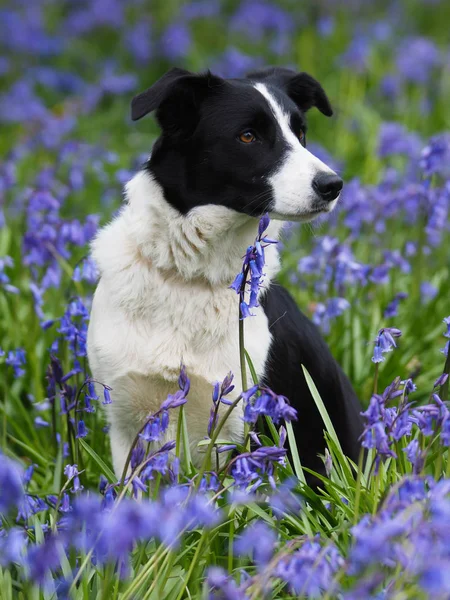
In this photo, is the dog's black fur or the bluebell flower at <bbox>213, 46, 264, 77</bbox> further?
the bluebell flower at <bbox>213, 46, 264, 77</bbox>

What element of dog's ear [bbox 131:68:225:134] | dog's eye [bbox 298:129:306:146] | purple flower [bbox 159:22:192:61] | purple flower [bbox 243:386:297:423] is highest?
purple flower [bbox 159:22:192:61]

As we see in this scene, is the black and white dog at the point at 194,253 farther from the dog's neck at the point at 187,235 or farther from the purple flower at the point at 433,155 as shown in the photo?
the purple flower at the point at 433,155

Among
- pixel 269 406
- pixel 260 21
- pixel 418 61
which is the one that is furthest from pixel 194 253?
pixel 260 21

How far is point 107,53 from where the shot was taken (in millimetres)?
10906

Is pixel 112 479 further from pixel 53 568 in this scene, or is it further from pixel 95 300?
pixel 95 300

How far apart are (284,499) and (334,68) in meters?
7.48

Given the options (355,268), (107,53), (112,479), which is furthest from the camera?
(107,53)

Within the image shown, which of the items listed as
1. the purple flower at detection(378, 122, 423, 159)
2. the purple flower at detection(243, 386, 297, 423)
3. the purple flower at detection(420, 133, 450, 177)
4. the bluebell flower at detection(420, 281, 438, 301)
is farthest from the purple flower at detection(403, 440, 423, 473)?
the purple flower at detection(378, 122, 423, 159)

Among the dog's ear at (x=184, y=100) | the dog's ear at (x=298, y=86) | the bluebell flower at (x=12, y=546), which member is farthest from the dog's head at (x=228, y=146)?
the bluebell flower at (x=12, y=546)

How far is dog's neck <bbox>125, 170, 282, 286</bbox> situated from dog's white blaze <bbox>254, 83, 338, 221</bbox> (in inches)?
9.4

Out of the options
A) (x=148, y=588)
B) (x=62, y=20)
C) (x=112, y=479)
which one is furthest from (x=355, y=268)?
(x=62, y=20)

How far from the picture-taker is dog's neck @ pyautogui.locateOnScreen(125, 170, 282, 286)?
10.7 ft

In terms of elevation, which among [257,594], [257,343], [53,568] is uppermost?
[257,343]

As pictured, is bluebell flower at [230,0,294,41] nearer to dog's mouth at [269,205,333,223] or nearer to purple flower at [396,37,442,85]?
purple flower at [396,37,442,85]
